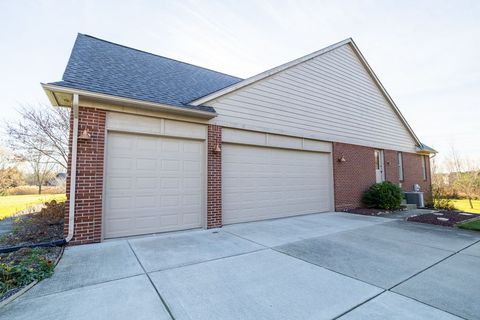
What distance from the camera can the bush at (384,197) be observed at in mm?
9938

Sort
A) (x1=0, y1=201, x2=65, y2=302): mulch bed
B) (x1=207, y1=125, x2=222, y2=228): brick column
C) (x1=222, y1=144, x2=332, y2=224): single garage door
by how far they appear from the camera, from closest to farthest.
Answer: (x1=0, y1=201, x2=65, y2=302): mulch bed → (x1=207, y1=125, x2=222, y2=228): brick column → (x1=222, y1=144, x2=332, y2=224): single garage door

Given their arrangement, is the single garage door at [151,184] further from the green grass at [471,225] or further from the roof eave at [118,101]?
the green grass at [471,225]

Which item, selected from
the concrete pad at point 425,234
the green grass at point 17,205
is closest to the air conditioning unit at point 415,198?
the concrete pad at point 425,234

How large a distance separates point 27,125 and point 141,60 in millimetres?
8216

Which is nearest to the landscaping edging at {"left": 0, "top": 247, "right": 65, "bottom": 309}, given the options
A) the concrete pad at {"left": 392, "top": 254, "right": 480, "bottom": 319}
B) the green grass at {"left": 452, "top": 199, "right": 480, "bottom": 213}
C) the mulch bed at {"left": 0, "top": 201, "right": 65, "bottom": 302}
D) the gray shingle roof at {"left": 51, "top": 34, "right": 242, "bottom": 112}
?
the mulch bed at {"left": 0, "top": 201, "right": 65, "bottom": 302}

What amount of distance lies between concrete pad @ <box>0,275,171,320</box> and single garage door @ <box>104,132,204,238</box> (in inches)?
101

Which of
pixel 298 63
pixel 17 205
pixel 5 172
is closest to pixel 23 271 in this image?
pixel 298 63

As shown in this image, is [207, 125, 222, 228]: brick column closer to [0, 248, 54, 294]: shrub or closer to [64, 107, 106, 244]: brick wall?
[64, 107, 106, 244]: brick wall

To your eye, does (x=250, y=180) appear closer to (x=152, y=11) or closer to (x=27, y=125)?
(x=152, y=11)

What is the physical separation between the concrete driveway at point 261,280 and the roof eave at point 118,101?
123 inches

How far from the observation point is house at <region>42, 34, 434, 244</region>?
505 centimetres

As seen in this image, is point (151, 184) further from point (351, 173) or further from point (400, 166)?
point (400, 166)

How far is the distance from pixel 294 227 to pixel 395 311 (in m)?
4.19

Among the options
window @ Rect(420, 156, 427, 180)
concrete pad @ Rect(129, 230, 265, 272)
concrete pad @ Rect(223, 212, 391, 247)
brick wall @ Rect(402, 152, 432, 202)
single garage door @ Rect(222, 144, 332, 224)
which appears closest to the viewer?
concrete pad @ Rect(129, 230, 265, 272)
